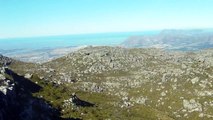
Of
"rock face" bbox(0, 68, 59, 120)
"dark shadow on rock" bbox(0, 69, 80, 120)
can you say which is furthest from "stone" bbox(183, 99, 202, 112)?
"rock face" bbox(0, 68, 59, 120)

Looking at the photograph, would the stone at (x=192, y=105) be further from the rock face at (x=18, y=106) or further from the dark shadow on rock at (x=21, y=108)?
the rock face at (x=18, y=106)

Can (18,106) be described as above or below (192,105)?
above

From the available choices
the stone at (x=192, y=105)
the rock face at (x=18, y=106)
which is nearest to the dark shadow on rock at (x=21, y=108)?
the rock face at (x=18, y=106)

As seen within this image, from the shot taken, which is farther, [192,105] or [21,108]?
[192,105]

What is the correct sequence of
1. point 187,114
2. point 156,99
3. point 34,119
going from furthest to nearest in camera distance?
point 156,99, point 187,114, point 34,119

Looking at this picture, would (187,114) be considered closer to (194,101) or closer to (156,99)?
(194,101)

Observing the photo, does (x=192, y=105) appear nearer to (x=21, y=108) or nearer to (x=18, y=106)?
(x=21, y=108)

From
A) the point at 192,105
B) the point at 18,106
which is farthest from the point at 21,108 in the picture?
the point at 192,105

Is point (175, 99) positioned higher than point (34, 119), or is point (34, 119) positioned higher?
point (34, 119)

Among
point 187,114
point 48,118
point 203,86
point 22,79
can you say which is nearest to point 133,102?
point 187,114

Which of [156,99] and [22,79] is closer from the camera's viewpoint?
[22,79]

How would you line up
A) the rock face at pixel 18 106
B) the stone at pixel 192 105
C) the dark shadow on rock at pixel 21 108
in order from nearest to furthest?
the dark shadow on rock at pixel 21 108 → the rock face at pixel 18 106 → the stone at pixel 192 105
